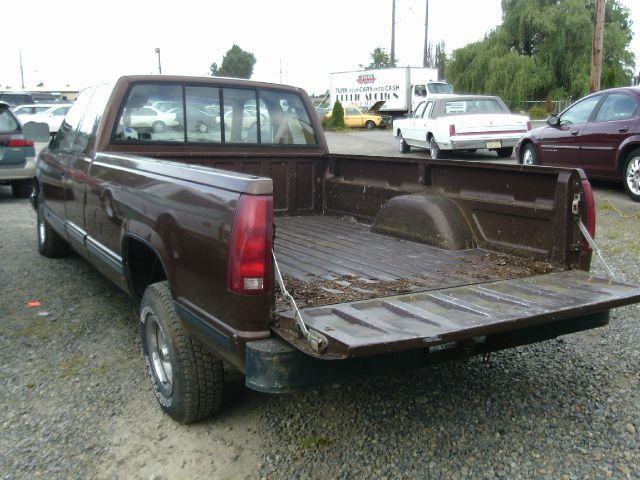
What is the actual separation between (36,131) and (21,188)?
5486 mm

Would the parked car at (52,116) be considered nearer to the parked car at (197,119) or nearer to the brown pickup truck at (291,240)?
the brown pickup truck at (291,240)

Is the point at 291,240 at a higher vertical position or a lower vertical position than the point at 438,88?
lower

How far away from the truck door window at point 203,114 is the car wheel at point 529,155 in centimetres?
820

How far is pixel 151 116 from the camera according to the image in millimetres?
5156

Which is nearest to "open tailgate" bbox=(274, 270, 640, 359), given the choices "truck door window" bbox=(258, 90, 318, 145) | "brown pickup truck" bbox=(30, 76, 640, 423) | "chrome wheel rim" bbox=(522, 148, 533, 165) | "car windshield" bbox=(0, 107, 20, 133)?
"brown pickup truck" bbox=(30, 76, 640, 423)

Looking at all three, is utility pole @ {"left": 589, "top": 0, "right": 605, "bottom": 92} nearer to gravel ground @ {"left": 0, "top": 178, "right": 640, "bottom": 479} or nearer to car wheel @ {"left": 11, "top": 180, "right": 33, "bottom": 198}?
car wheel @ {"left": 11, "top": 180, "right": 33, "bottom": 198}

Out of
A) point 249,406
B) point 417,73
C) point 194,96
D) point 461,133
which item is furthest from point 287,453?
point 417,73

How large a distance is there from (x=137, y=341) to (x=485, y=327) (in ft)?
9.33

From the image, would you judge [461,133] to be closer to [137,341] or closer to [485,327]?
[137,341]

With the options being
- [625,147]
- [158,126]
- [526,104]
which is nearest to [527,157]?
[625,147]

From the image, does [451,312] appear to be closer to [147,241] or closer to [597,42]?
[147,241]

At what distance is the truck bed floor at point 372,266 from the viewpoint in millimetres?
3370

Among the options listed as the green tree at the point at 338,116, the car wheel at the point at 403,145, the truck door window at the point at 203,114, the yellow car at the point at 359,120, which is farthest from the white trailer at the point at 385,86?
the truck door window at the point at 203,114

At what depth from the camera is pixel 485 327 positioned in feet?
8.80
